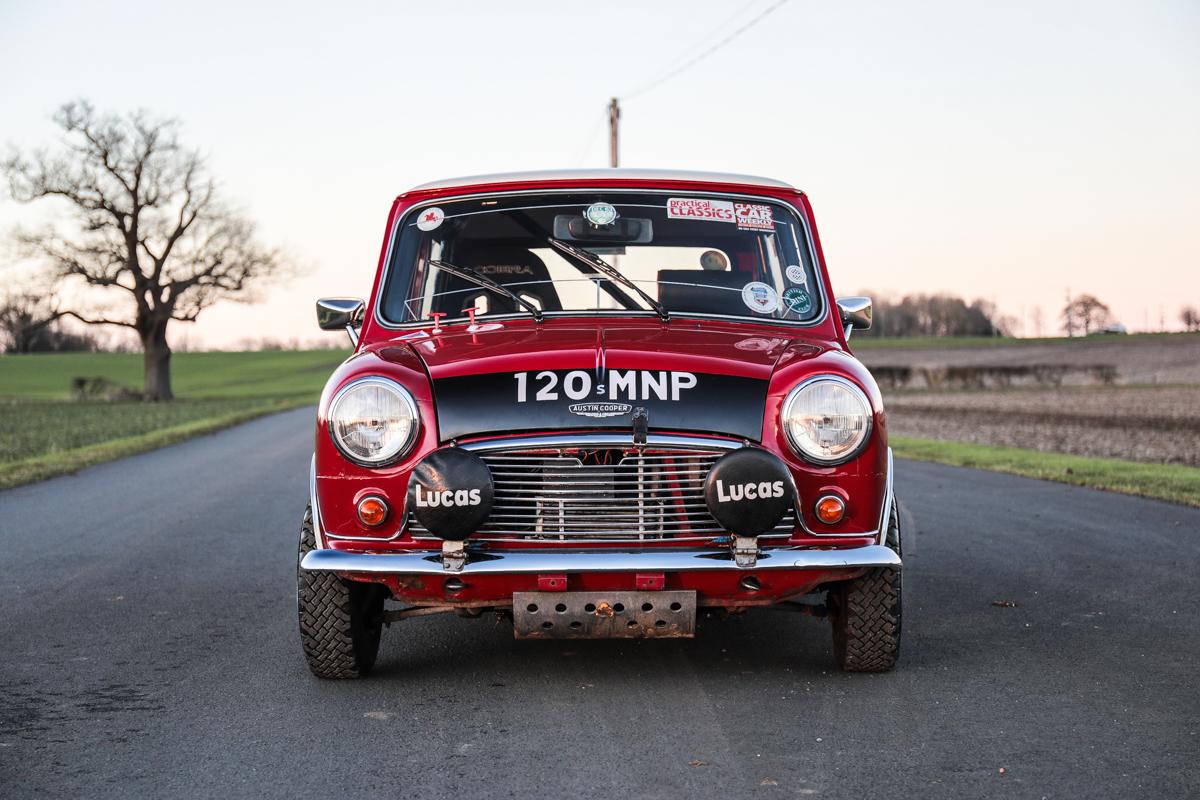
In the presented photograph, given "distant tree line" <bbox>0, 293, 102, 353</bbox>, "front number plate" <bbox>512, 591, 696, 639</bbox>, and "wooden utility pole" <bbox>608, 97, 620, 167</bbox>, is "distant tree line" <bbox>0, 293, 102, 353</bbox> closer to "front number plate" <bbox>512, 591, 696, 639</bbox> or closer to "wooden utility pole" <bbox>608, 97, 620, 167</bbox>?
"wooden utility pole" <bbox>608, 97, 620, 167</bbox>

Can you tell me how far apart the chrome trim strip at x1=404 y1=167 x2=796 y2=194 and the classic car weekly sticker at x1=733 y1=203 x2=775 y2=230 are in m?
0.10

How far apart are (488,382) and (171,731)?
1.45 meters

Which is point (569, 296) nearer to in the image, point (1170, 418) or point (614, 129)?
point (1170, 418)

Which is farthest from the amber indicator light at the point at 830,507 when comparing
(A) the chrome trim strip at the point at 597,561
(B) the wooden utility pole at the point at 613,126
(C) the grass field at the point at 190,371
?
(C) the grass field at the point at 190,371

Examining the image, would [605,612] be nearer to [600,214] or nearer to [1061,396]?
[600,214]

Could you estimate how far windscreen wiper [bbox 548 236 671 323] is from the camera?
16.7 ft

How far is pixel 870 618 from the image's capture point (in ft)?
14.3

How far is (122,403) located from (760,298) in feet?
159

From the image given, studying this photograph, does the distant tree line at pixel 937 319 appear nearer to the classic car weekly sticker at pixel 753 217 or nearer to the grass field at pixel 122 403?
the grass field at pixel 122 403

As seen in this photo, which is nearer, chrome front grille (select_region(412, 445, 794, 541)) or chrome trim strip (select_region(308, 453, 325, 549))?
chrome front grille (select_region(412, 445, 794, 541))

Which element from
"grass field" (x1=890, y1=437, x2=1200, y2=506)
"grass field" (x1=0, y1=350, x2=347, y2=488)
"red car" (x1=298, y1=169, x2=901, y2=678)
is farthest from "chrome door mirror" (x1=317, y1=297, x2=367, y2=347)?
"grass field" (x1=0, y1=350, x2=347, y2=488)

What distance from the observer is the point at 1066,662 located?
4.71m

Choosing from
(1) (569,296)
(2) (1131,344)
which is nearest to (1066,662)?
(1) (569,296)

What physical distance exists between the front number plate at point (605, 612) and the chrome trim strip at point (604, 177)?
1.95 meters
